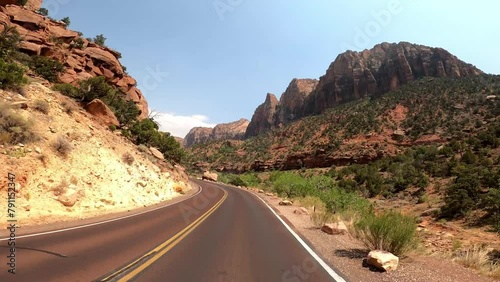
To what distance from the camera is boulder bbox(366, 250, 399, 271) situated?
7459mm

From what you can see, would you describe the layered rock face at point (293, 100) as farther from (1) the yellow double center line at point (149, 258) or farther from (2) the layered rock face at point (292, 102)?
(1) the yellow double center line at point (149, 258)

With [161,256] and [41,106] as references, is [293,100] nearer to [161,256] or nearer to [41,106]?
[41,106]

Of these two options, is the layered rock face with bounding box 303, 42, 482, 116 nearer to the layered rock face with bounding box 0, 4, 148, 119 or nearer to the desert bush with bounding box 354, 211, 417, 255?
the layered rock face with bounding box 0, 4, 148, 119

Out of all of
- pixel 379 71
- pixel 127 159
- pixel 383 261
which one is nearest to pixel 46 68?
pixel 127 159

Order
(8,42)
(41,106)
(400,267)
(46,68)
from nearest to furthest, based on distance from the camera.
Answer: (400,267) < (41,106) < (8,42) < (46,68)

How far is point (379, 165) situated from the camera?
2116 inches

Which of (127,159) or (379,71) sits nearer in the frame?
(127,159)

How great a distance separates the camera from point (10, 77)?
19578mm

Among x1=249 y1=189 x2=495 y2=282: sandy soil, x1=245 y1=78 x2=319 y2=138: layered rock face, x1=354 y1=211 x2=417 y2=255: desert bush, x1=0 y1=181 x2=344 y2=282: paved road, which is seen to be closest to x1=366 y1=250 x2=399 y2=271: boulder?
x1=249 y1=189 x2=495 y2=282: sandy soil

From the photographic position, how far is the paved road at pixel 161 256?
251 inches

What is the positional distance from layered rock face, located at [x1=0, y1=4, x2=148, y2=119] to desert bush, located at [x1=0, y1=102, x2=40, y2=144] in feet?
64.0

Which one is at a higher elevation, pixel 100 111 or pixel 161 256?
pixel 100 111

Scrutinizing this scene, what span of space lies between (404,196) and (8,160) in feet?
107

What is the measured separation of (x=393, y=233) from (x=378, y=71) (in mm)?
131944
